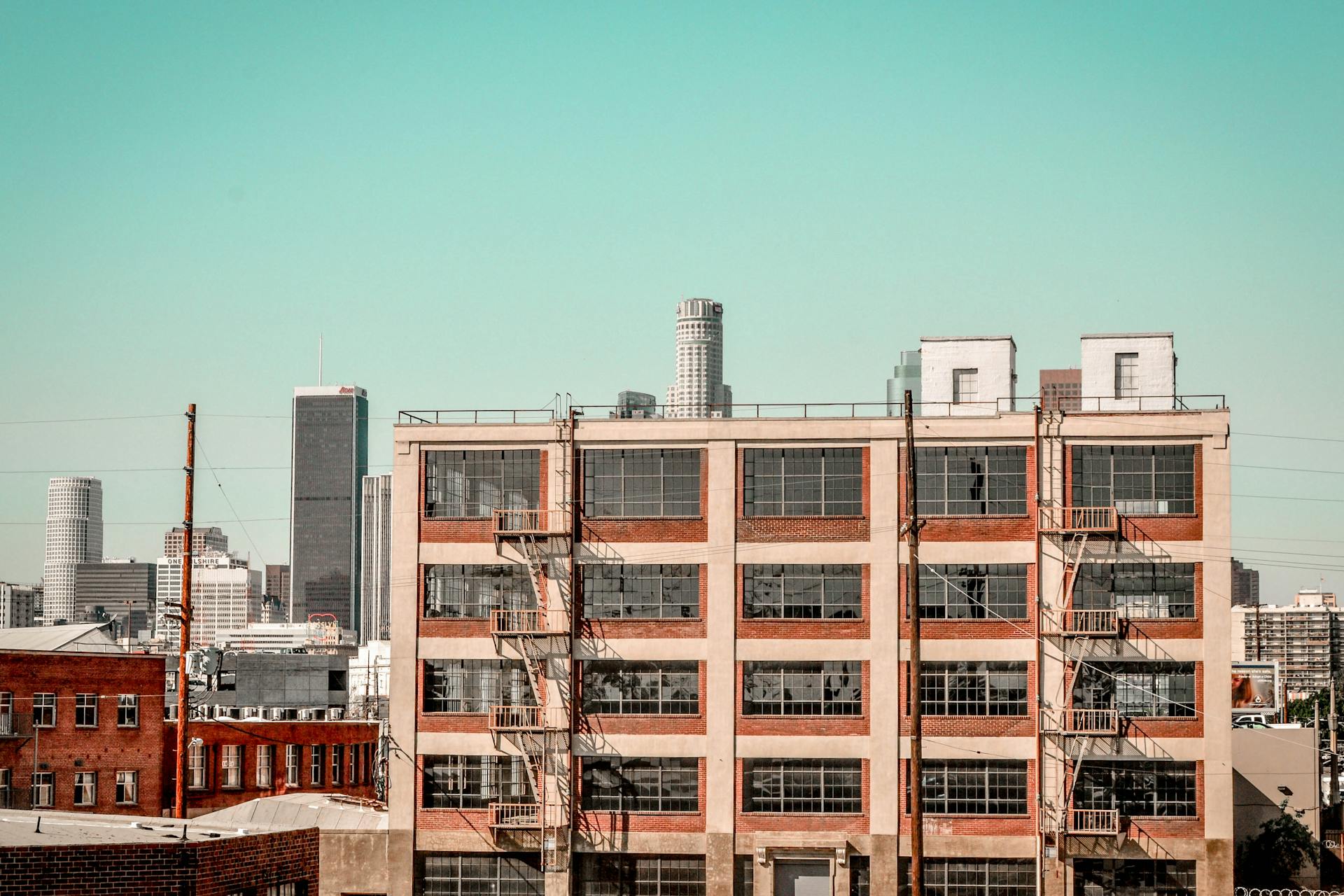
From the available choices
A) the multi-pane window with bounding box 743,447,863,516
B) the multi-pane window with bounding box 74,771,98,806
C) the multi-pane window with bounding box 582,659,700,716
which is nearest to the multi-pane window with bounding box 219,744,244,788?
Result: the multi-pane window with bounding box 74,771,98,806

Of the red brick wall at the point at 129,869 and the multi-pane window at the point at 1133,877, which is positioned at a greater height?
the red brick wall at the point at 129,869

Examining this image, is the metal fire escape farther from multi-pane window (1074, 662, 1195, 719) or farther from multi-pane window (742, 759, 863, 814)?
multi-pane window (1074, 662, 1195, 719)

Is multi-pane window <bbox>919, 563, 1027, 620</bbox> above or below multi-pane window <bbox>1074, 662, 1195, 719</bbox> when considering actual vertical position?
above

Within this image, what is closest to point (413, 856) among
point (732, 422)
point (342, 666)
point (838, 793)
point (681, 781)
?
point (681, 781)

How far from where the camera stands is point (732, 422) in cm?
5622

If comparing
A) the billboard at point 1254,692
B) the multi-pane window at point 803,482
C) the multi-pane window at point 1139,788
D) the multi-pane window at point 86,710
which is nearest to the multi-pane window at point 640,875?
the multi-pane window at point 803,482

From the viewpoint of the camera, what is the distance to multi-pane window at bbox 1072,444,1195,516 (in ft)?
180

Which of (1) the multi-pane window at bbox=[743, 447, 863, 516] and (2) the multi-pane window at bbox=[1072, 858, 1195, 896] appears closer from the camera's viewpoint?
(2) the multi-pane window at bbox=[1072, 858, 1195, 896]

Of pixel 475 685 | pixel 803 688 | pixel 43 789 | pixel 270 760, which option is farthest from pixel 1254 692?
pixel 43 789

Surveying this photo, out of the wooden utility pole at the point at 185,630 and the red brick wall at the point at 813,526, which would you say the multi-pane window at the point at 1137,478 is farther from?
the wooden utility pole at the point at 185,630

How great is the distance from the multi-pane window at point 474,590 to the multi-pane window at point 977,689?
14748 mm

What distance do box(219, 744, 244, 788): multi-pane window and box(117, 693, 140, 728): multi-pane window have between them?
9.14m

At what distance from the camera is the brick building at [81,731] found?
7425 cm

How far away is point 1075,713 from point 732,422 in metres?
15.8
